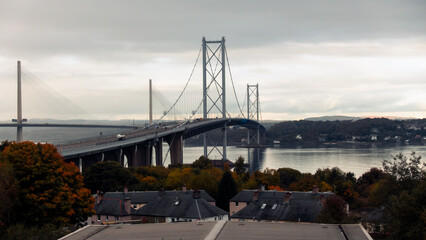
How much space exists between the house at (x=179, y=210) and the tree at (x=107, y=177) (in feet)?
24.0

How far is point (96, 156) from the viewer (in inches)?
1702

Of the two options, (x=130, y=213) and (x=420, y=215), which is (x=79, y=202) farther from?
(x=420, y=215)

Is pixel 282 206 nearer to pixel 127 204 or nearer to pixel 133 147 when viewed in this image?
pixel 127 204

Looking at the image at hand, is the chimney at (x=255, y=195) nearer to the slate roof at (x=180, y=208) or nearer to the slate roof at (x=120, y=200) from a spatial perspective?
the slate roof at (x=180, y=208)

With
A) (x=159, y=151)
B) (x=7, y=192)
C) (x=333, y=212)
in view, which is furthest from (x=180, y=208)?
(x=159, y=151)

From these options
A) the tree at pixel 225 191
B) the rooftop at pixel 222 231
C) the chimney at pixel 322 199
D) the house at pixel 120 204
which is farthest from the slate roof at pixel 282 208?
the rooftop at pixel 222 231

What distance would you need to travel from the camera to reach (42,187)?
19.2 metres

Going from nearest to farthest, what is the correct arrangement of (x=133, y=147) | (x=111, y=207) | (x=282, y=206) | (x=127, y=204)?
1. (x=282, y=206)
2. (x=127, y=204)
3. (x=111, y=207)
4. (x=133, y=147)

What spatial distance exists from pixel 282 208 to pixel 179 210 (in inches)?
166

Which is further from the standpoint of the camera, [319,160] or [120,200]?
[319,160]

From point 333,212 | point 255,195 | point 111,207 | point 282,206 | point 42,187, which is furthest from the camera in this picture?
point 255,195

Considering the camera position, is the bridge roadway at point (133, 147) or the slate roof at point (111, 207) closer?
the slate roof at point (111, 207)

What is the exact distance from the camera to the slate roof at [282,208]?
24.6 meters

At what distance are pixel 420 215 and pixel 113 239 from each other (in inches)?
316
